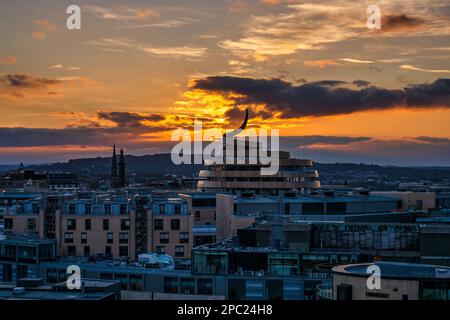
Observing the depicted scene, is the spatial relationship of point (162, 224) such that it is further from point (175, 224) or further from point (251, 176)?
point (251, 176)

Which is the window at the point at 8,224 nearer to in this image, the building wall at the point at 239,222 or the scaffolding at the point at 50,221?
the scaffolding at the point at 50,221

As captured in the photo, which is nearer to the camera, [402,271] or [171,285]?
[402,271]

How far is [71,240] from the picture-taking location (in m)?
56.2

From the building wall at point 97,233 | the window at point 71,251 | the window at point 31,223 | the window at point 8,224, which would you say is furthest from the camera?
the window at point 8,224

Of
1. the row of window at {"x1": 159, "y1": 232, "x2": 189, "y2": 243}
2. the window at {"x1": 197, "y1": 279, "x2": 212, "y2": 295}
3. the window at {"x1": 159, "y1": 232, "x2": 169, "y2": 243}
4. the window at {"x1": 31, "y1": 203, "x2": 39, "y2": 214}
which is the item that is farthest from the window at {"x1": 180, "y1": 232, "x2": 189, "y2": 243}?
the window at {"x1": 197, "y1": 279, "x2": 212, "y2": 295}

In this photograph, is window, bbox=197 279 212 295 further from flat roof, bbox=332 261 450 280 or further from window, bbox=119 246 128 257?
window, bbox=119 246 128 257

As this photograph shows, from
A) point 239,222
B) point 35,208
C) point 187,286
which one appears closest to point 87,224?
point 35,208

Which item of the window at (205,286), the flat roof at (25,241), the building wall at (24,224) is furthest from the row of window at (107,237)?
the window at (205,286)

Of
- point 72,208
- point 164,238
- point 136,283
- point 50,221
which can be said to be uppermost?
point 72,208

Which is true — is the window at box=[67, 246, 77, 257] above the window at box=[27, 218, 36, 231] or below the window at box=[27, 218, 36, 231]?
below

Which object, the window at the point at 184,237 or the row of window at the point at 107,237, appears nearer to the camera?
the row of window at the point at 107,237

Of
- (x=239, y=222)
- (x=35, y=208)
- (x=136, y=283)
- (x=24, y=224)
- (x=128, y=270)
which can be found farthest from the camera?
(x=35, y=208)
